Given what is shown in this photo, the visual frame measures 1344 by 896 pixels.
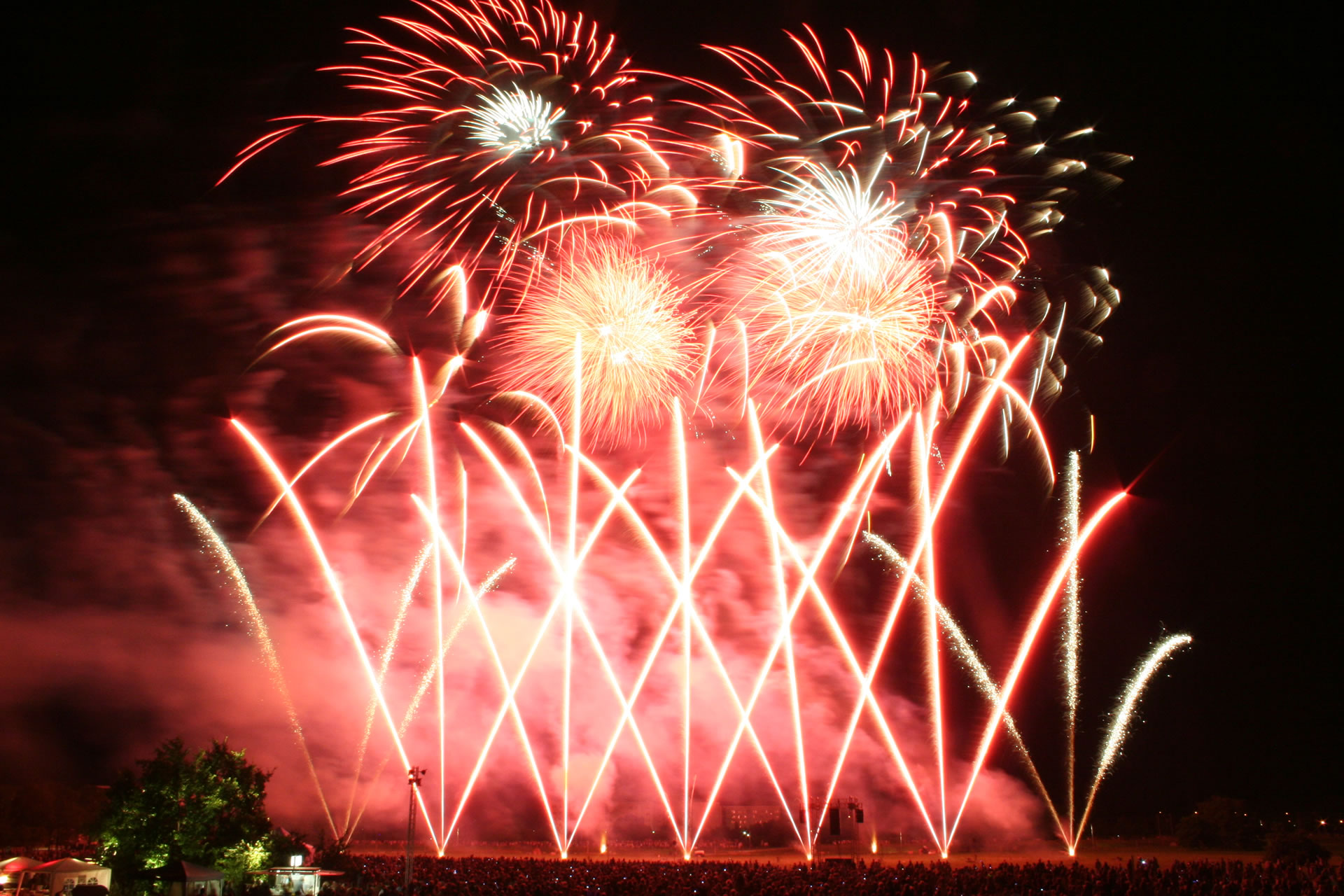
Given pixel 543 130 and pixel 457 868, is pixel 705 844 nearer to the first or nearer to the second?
pixel 457 868

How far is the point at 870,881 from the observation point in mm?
19422

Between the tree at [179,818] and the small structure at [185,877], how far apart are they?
177 centimetres

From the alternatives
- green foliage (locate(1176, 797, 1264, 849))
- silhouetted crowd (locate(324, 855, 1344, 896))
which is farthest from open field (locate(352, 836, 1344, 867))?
silhouetted crowd (locate(324, 855, 1344, 896))

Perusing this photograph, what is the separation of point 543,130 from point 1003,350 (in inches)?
369

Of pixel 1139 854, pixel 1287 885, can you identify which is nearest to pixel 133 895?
pixel 1287 885

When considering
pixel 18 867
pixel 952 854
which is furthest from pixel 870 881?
pixel 18 867

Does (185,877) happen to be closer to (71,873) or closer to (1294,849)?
(71,873)

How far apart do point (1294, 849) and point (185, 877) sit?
29.8m

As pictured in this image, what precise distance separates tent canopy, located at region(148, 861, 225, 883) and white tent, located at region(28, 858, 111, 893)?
1456 millimetres

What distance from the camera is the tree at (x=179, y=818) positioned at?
23.3 m

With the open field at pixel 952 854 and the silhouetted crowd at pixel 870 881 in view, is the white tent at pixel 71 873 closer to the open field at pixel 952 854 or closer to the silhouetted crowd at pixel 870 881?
the silhouetted crowd at pixel 870 881

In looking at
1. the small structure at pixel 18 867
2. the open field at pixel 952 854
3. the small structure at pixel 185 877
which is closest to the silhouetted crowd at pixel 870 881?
the small structure at pixel 185 877

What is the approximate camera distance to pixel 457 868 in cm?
2512

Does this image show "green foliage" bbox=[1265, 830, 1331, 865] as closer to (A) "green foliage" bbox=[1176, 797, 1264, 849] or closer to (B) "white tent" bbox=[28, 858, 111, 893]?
(A) "green foliage" bbox=[1176, 797, 1264, 849]
